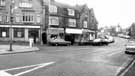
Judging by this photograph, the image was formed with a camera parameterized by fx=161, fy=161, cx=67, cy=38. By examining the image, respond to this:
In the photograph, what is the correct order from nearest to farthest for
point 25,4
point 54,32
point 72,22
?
point 25,4 < point 54,32 < point 72,22

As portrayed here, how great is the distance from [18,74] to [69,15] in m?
38.0

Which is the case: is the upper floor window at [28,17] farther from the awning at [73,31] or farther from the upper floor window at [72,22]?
the upper floor window at [72,22]

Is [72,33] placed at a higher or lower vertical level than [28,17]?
lower

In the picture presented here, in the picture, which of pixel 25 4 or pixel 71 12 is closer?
pixel 25 4

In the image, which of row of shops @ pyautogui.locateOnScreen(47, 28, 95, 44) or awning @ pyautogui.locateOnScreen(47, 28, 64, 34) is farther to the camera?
row of shops @ pyautogui.locateOnScreen(47, 28, 95, 44)

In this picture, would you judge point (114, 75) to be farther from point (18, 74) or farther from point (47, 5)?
point (47, 5)

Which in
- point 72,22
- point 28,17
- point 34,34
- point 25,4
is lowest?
point 34,34

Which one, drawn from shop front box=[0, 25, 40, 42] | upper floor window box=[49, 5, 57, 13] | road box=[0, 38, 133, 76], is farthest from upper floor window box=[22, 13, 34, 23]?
road box=[0, 38, 133, 76]

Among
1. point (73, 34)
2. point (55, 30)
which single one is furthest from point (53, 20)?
point (73, 34)

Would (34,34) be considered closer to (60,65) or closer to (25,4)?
(25,4)

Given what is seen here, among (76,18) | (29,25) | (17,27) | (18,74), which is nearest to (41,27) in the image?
(29,25)

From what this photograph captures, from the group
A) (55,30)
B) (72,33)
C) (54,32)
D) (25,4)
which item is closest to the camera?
(25,4)

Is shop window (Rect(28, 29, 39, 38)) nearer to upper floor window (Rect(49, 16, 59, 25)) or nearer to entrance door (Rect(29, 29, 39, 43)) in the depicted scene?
entrance door (Rect(29, 29, 39, 43))

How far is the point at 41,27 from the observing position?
3688 cm
